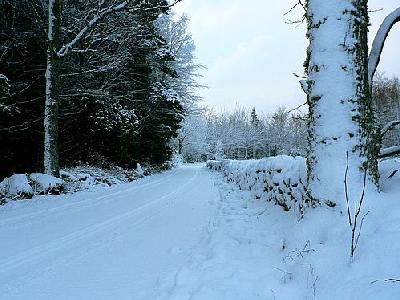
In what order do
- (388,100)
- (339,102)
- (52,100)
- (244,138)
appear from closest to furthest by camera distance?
(339,102) → (52,100) → (388,100) → (244,138)

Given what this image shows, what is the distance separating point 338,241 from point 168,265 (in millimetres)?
1654

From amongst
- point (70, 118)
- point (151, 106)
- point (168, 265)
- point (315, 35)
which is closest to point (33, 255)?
point (168, 265)

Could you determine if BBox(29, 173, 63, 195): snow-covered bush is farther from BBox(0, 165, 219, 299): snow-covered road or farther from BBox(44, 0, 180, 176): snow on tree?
BBox(0, 165, 219, 299): snow-covered road

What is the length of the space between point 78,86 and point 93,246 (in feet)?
36.5

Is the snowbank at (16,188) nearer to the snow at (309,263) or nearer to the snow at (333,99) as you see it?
→ the snow at (309,263)

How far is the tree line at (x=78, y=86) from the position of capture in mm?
9797

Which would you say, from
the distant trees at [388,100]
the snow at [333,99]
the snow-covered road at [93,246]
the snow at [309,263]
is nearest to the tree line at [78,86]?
the snow-covered road at [93,246]

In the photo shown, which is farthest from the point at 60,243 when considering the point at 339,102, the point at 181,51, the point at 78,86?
the point at 181,51

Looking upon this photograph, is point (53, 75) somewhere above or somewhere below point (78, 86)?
below

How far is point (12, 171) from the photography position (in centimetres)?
1018

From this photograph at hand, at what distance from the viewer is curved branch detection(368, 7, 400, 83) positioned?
11.6 feet

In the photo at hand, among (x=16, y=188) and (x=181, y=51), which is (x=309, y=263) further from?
(x=181, y=51)

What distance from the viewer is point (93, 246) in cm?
407

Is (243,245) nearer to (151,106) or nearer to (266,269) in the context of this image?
(266,269)
